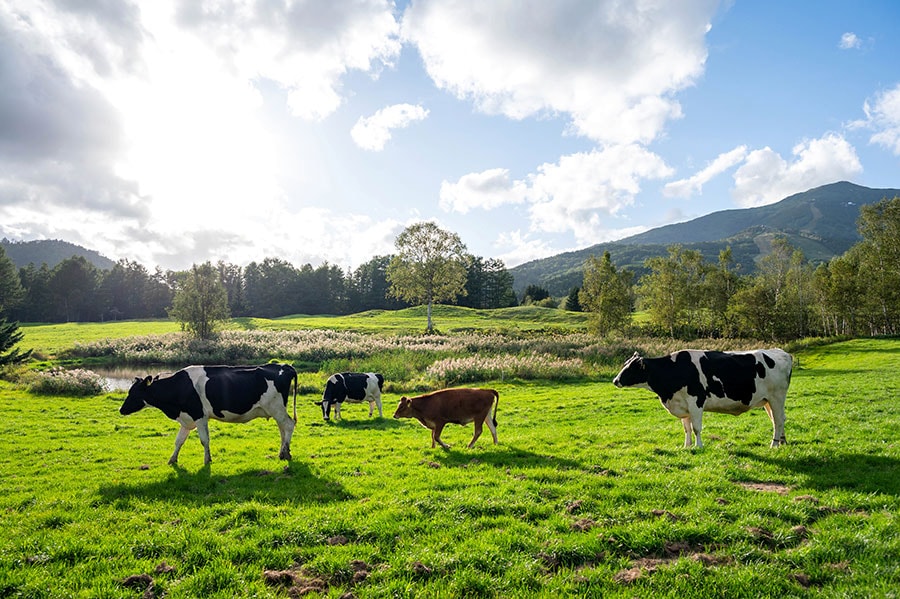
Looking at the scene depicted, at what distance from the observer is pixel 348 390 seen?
20.1m

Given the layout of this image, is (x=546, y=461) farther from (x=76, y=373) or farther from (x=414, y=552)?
(x=76, y=373)

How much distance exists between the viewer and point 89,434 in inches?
625

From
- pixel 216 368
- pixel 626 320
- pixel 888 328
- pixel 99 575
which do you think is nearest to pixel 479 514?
pixel 99 575

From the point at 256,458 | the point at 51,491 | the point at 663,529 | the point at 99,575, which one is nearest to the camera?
the point at 99,575

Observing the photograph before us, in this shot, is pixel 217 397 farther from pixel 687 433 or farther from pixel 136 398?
pixel 687 433

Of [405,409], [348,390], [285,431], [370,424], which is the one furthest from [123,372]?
[405,409]

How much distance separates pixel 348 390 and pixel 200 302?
3895 cm

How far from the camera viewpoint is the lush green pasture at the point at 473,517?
5375 millimetres

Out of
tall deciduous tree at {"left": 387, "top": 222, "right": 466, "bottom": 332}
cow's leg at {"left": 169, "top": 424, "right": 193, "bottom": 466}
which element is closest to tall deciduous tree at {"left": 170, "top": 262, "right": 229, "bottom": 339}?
tall deciduous tree at {"left": 387, "top": 222, "right": 466, "bottom": 332}

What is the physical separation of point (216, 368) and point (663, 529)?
10.6 m

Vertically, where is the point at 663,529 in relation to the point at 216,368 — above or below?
below

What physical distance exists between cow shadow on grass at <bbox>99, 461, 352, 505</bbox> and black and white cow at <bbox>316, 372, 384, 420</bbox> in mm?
9072

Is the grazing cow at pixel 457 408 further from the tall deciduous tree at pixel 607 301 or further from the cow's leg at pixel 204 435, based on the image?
the tall deciduous tree at pixel 607 301

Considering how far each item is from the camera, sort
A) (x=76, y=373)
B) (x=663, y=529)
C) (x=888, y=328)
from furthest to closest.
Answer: (x=888, y=328)
(x=76, y=373)
(x=663, y=529)
